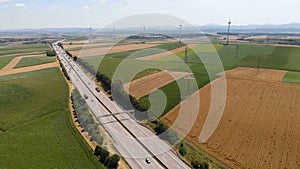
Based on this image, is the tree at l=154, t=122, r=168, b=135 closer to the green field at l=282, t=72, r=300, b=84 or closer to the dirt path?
the green field at l=282, t=72, r=300, b=84

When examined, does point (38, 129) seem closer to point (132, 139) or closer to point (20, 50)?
point (132, 139)

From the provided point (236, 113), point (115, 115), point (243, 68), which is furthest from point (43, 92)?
point (243, 68)

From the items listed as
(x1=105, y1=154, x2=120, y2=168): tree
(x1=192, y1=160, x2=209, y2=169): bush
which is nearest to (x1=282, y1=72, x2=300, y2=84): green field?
(x1=192, y1=160, x2=209, y2=169): bush

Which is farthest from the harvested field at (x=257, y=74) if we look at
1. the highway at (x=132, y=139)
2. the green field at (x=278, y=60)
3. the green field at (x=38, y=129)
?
the green field at (x=38, y=129)

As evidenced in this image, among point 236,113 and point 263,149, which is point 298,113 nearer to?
point 236,113

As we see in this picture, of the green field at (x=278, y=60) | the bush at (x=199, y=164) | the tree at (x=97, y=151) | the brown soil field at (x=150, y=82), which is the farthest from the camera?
the green field at (x=278, y=60)

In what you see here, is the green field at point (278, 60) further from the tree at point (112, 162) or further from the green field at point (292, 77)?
the tree at point (112, 162)

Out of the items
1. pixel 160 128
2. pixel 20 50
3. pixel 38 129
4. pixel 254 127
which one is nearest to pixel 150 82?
pixel 160 128
